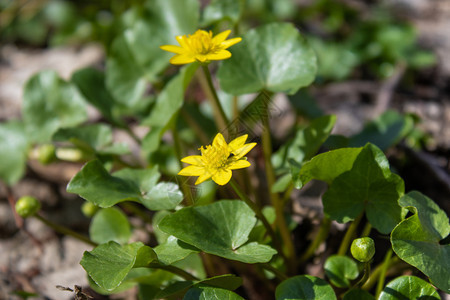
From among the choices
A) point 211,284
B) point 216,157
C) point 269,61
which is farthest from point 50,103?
point 211,284

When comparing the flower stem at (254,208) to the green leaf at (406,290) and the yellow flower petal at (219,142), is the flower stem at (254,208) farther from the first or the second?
the green leaf at (406,290)

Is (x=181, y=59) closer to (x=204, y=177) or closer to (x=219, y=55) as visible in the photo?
(x=219, y=55)

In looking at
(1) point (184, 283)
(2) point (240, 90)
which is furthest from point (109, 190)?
(2) point (240, 90)

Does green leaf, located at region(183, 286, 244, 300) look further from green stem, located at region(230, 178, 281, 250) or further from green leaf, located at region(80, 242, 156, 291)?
green stem, located at region(230, 178, 281, 250)

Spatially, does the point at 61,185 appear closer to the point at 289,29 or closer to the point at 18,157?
the point at 18,157

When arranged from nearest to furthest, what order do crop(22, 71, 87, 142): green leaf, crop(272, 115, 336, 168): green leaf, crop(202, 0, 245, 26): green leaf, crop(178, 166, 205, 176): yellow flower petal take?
crop(178, 166, 205, 176): yellow flower petal
crop(272, 115, 336, 168): green leaf
crop(202, 0, 245, 26): green leaf
crop(22, 71, 87, 142): green leaf

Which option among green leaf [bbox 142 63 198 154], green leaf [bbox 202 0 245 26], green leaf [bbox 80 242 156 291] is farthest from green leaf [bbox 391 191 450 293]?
green leaf [bbox 202 0 245 26]
